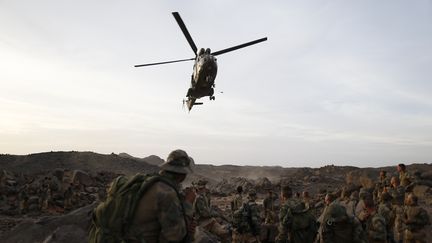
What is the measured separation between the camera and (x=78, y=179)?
23.4 m

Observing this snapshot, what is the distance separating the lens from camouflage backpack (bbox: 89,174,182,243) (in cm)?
302

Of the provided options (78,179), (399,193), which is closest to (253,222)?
(399,193)

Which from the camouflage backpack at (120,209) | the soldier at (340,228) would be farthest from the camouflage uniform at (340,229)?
the camouflage backpack at (120,209)

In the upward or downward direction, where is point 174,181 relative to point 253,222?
upward

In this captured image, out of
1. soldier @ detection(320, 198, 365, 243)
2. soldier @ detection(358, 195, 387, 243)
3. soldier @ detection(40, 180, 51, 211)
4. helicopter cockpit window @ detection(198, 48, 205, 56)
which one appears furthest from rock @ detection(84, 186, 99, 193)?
soldier @ detection(320, 198, 365, 243)

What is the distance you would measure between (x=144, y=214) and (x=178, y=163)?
54cm

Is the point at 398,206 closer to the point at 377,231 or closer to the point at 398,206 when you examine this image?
the point at 398,206

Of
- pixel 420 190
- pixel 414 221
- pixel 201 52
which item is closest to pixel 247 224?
pixel 414 221

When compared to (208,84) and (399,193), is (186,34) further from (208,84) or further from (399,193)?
(399,193)

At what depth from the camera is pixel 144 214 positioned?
302 centimetres

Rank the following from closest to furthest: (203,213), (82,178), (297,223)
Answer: (297,223), (203,213), (82,178)

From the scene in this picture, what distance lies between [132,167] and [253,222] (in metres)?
32.6

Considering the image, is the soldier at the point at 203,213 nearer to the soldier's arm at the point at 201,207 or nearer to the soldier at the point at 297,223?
the soldier's arm at the point at 201,207

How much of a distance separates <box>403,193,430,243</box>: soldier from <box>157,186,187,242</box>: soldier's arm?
22.2 ft
